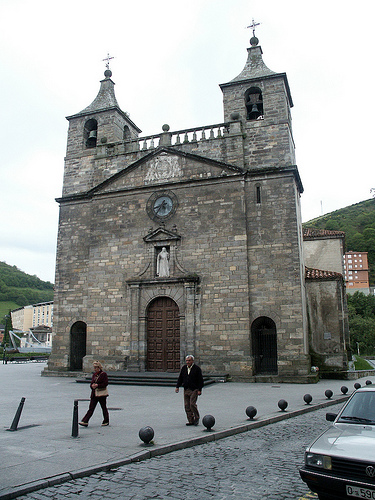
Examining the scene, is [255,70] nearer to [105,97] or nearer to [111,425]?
[105,97]

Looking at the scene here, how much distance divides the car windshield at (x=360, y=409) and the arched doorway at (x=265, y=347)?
13.5 m

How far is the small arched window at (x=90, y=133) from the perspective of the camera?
83.7 ft

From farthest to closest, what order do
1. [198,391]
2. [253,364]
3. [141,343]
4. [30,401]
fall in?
[141,343]
[253,364]
[30,401]
[198,391]

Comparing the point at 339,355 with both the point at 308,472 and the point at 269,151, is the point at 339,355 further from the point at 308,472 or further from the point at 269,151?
the point at 308,472

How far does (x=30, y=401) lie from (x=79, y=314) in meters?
9.63

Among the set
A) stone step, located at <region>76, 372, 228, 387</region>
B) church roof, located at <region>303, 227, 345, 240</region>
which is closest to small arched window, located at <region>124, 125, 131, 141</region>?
church roof, located at <region>303, 227, 345, 240</region>

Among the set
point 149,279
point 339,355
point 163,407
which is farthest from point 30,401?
point 339,355

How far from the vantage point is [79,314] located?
2258 centimetres

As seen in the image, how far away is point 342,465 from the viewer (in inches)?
180

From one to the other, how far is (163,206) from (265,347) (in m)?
8.78

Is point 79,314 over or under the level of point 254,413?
over

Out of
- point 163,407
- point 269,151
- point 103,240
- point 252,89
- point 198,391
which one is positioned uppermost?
point 252,89

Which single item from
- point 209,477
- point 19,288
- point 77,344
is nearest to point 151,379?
point 77,344

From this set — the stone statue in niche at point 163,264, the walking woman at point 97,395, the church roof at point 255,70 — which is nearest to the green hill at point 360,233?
the church roof at point 255,70
